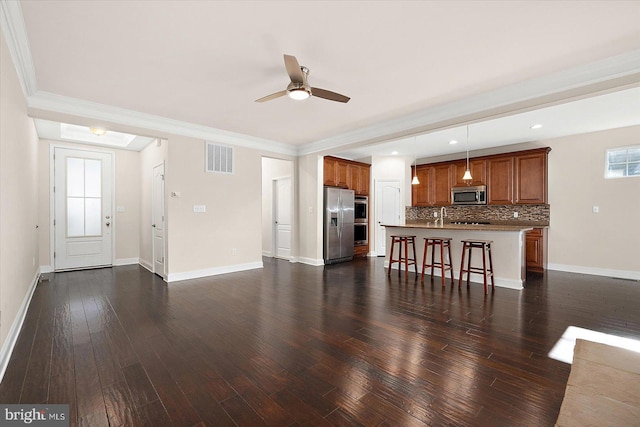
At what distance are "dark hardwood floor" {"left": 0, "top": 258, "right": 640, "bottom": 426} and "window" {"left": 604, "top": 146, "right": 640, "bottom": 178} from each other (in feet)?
7.29

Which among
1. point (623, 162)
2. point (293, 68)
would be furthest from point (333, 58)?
point (623, 162)

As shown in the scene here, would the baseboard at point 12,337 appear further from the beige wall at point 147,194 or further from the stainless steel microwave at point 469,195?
the stainless steel microwave at point 469,195

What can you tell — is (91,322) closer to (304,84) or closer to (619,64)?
(304,84)

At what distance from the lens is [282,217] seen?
754 cm

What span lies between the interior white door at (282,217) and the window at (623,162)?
6.61 meters

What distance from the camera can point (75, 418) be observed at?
5.49ft

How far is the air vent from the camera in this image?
5379 millimetres

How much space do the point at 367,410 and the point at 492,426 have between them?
70 cm

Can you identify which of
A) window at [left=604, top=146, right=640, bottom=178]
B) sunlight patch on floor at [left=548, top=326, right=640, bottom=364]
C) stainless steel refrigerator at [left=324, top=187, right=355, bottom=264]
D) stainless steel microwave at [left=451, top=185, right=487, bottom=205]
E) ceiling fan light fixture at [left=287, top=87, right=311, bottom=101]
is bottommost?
sunlight patch on floor at [left=548, top=326, right=640, bottom=364]

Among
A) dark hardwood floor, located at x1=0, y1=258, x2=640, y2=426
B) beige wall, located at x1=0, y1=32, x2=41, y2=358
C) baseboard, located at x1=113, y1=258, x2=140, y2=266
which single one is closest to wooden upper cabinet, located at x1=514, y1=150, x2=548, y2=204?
dark hardwood floor, located at x1=0, y1=258, x2=640, y2=426

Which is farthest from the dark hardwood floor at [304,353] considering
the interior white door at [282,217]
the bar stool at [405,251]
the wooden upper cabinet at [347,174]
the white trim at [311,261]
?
the wooden upper cabinet at [347,174]

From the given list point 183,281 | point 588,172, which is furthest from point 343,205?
point 588,172

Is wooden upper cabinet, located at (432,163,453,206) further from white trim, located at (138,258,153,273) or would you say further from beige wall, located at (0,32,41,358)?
beige wall, located at (0,32,41,358)

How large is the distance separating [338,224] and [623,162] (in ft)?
18.5
